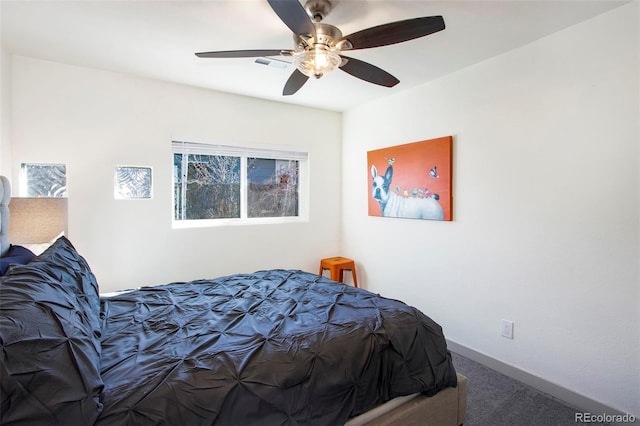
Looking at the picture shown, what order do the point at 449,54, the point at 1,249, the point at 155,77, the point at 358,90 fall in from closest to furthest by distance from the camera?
the point at 1,249 < the point at 449,54 < the point at 155,77 < the point at 358,90

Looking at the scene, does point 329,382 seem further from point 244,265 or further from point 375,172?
point 375,172

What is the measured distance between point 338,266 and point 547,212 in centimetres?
214

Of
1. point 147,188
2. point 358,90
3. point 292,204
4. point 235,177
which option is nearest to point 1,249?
point 147,188

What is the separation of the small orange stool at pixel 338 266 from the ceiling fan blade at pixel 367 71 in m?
2.20

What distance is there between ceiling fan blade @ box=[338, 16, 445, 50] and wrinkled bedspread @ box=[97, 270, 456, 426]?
4.71 ft

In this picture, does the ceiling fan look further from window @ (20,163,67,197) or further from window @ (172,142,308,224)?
window @ (20,163,67,197)

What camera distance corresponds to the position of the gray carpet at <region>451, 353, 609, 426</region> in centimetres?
191

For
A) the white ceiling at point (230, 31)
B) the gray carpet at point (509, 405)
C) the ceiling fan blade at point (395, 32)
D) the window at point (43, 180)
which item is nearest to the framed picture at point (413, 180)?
the white ceiling at point (230, 31)

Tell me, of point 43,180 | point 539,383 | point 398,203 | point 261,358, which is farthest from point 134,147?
point 539,383

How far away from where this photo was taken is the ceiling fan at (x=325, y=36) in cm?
147

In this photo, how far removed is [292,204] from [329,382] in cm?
284

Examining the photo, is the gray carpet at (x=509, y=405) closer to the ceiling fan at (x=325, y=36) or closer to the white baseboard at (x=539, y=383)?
the white baseboard at (x=539, y=383)

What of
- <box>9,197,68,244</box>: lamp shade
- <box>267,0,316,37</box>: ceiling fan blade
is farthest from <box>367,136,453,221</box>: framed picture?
<box>9,197,68,244</box>: lamp shade

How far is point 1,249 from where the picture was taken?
1.74 meters
